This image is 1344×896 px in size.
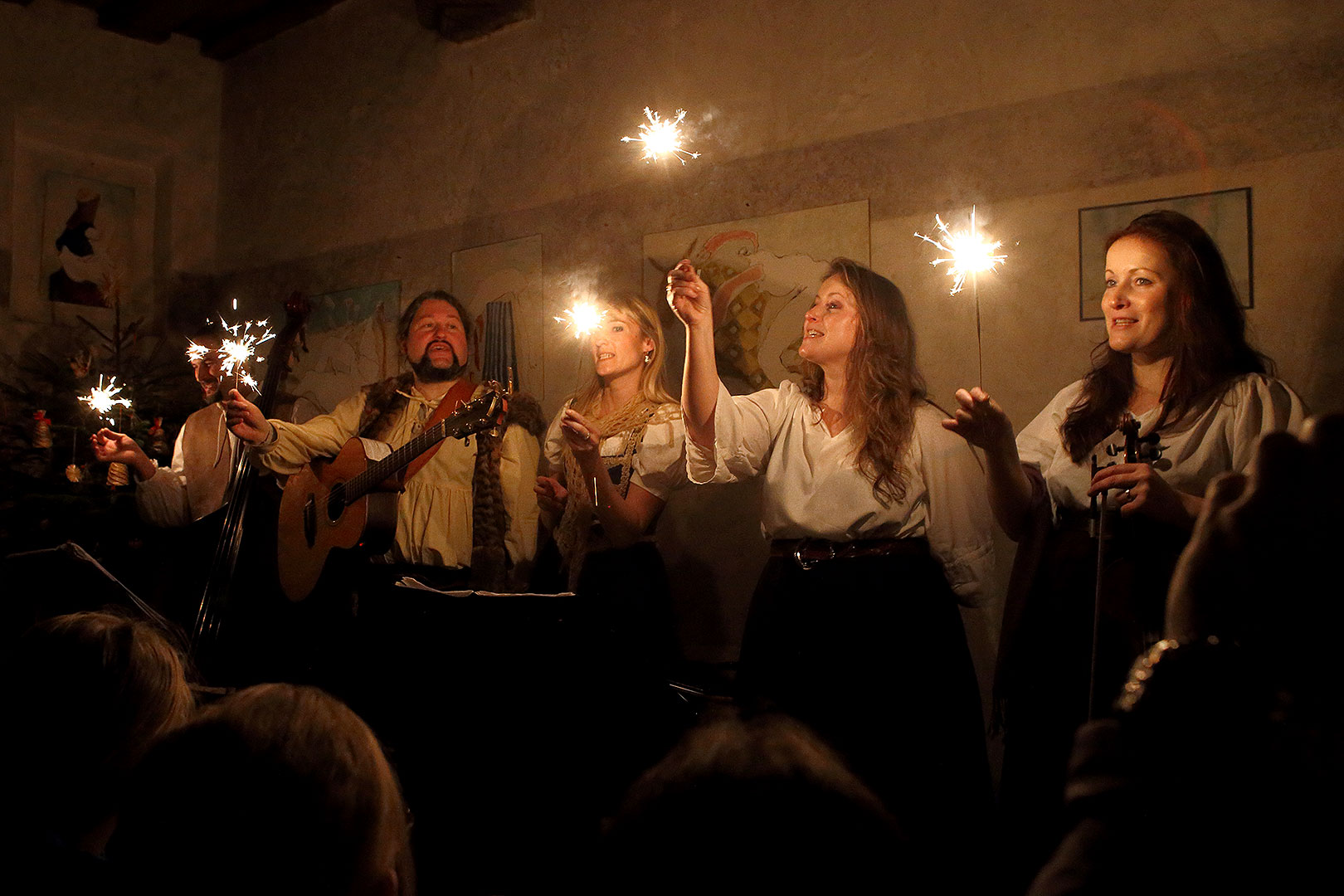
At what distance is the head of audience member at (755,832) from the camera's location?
0.76 metres

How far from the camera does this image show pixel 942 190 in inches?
150

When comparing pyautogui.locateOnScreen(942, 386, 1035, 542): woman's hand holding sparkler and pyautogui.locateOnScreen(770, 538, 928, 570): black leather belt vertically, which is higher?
pyautogui.locateOnScreen(942, 386, 1035, 542): woman's hand holding sparkler

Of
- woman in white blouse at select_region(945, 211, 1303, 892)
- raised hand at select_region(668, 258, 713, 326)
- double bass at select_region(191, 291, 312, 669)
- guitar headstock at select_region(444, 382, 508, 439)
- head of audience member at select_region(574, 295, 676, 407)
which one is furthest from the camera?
double bass at select_region(191, 291, 312, 669)

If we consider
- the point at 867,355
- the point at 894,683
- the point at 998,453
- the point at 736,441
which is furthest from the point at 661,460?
the point at 998,453

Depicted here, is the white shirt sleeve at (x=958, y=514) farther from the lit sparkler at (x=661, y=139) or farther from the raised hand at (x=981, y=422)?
the lit sparkler at (x=661, y=139)

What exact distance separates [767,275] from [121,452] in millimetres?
3218

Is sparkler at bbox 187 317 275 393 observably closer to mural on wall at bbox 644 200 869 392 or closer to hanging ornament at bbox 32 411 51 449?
hanging ornament at bbox 32 411 51 449

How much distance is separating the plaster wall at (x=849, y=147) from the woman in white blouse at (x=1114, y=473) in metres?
0.35

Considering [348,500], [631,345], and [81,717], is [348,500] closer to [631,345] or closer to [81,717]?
[631,345]

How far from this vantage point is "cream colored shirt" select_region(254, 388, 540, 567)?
14.2ft

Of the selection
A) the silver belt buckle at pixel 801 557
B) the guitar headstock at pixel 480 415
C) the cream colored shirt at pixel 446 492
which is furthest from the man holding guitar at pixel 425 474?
the silver belt buckle at pixel 801 557

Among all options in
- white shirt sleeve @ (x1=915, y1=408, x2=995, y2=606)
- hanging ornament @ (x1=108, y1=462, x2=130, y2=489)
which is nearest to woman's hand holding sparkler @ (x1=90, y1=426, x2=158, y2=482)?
hanging ornament @ (x1=108, y1=462, x2=130, y2=489)

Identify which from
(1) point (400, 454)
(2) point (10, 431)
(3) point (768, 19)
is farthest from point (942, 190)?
(2) point (10, 431)

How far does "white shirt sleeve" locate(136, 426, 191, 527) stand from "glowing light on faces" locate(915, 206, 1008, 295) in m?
3.78
